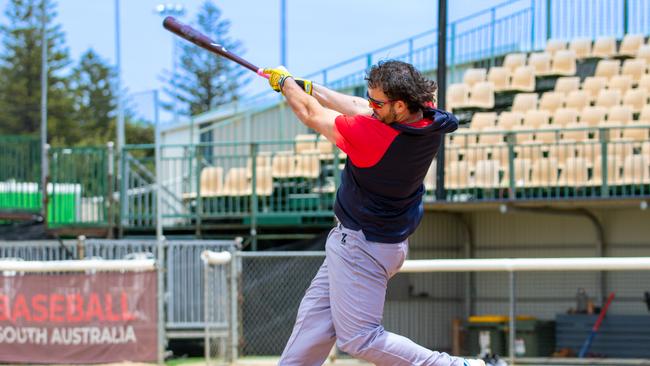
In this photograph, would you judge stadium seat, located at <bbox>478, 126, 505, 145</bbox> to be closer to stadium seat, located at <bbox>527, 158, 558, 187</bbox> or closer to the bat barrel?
stadium seat, located at <bbox>527, 158, 558, 187</bbox>

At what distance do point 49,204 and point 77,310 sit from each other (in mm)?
5253

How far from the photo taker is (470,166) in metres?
16.5

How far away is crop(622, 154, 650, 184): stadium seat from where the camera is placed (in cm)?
1532

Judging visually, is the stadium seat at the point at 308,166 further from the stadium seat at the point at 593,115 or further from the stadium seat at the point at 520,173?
the stadium seat at the point at 593,115

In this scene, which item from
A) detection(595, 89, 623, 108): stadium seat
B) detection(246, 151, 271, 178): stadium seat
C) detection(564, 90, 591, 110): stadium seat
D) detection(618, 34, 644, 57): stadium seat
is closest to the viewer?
detection(246, 151, 271, 178): stadium seat

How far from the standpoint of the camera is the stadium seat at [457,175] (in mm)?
16172

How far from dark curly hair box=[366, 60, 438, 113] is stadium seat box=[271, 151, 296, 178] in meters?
11.1

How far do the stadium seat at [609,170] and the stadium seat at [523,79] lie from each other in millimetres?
4205

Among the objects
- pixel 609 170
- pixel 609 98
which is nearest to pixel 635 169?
pixel 609 170

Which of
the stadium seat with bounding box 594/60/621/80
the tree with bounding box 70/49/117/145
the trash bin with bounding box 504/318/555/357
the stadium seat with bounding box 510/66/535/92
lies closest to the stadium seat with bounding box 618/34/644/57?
the stadium seat with bounding box 594/60/621/80

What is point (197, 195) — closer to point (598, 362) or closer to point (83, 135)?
point (598, 362)

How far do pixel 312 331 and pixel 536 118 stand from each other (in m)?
12.2

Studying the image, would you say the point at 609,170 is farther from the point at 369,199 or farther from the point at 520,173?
the point at 369,199

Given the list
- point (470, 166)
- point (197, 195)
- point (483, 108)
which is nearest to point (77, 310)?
point (197, 195)
